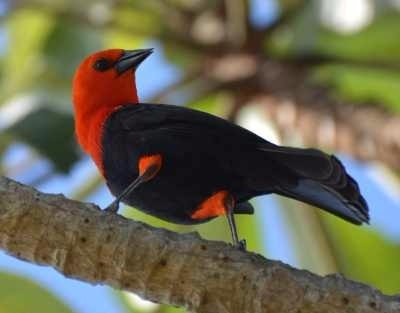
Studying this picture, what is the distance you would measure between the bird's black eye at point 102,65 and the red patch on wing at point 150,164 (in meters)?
0.93

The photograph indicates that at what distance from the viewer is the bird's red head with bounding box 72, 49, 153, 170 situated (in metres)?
4.21

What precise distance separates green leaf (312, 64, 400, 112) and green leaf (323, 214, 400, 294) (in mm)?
826

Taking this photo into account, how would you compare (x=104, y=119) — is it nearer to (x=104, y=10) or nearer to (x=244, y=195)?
(x=244, y=195)

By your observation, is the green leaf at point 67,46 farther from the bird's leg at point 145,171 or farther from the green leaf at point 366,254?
the bird's leg at point 145,171

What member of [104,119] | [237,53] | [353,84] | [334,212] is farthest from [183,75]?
[334,212]

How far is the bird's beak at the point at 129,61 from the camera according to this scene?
456 centimetres

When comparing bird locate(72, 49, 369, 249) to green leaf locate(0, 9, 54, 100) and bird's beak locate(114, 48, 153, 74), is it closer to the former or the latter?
bird's beak locate(114, 48, 153, 74)

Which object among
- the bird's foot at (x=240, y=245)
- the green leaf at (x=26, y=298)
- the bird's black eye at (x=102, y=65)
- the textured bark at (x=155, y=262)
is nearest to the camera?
the textured bark at (x=155, y=262)

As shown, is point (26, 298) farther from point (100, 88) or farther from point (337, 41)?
point (337, 41)

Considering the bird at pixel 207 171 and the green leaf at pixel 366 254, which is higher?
the green leaf at pixel 366 254

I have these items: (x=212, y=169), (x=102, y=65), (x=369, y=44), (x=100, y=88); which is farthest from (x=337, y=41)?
(x=212, y=169)

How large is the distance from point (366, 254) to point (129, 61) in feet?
10.4

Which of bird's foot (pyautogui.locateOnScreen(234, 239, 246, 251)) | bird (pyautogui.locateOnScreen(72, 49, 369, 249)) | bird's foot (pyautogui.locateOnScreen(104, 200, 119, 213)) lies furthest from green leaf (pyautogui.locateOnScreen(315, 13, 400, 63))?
bird's foot (pyautogui.locateOnScreen(234, 239, 246, 251))

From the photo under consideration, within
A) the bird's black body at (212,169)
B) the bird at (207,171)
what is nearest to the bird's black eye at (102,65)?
the bird at (207,171)
